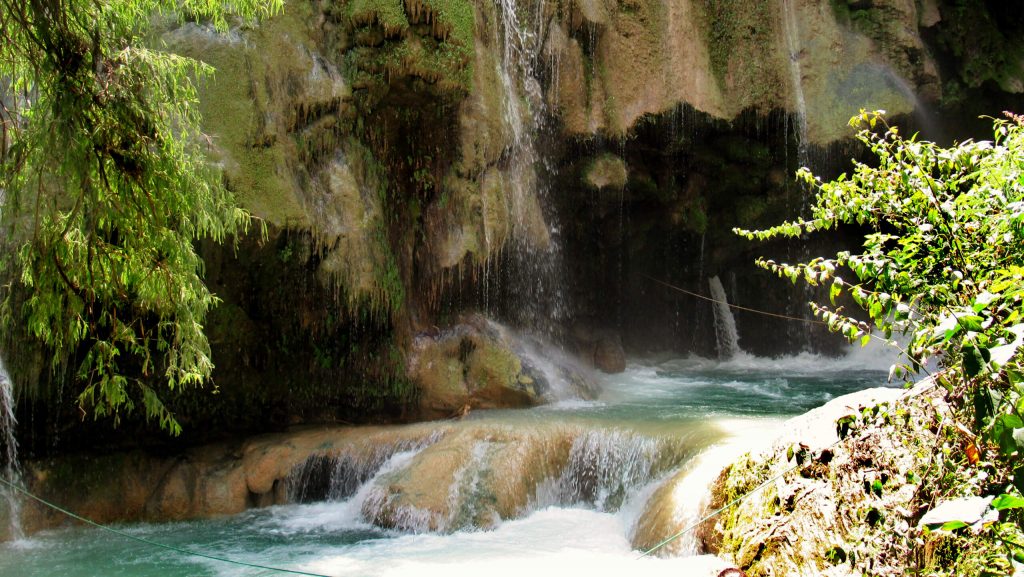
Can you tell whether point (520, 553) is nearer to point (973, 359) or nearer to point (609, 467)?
point (609, 467)

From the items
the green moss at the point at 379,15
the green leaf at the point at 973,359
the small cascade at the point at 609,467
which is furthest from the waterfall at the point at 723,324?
the green leaf at the point at 973,359

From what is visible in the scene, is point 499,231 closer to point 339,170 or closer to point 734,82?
point 339,170

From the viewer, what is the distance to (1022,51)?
1303 cm

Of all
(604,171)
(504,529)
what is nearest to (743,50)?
(604,171)

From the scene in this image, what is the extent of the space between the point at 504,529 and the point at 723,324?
364 inches

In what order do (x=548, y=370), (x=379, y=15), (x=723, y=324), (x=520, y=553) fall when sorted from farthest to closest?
1. (x=723, y=324)
2. (x=548, y=370)
3. (x=379, y=15)
4. (x=520, y=553)

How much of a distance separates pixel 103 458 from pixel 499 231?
513 cm

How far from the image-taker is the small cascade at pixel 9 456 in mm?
7348

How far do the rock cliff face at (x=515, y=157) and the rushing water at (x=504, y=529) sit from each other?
4.51ft

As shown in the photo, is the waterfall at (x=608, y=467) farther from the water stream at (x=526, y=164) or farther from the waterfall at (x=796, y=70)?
the waterfall at (x=796, y=70)

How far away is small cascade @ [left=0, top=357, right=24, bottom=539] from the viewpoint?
7.35 m

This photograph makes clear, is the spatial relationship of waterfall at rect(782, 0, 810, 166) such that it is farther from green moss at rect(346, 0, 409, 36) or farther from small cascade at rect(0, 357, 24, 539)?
small cascade at rect(0, 357, 24, 539)

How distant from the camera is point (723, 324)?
15195mm

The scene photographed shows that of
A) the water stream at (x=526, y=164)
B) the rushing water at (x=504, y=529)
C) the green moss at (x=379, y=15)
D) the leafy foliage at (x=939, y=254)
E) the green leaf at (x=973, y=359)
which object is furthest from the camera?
the water stream at (x=526, y=164)
